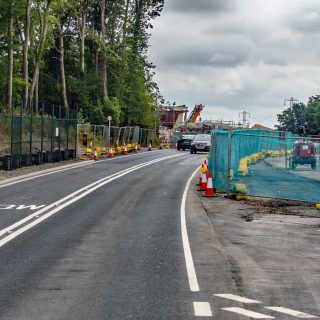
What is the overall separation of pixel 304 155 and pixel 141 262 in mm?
11853

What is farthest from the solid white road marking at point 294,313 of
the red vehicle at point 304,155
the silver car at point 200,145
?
the silver car at point 200,145

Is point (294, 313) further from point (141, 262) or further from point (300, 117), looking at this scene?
point (300, 117)

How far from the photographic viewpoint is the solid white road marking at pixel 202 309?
7379 mm

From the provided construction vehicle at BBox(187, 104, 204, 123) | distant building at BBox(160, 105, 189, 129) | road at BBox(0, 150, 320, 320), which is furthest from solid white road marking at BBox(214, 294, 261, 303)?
construction vehicle at BBox(187, 104, 204, 123)

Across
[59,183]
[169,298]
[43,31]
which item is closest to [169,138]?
[43,31]

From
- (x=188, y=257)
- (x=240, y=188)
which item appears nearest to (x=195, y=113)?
(x=240, y=188)

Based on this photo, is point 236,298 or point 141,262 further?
point 141,262

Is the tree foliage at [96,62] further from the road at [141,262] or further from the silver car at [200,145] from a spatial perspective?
the road at [141,262]

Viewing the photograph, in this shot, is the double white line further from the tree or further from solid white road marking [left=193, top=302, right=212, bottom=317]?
the tree

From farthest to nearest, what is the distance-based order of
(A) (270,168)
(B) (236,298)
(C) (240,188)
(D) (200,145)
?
(D) (200,145) → (C) (240,188) → (A) (270,168) → (B) (236,298)

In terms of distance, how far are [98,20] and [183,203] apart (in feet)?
186

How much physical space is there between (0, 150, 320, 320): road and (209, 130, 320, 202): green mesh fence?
62.3 inches

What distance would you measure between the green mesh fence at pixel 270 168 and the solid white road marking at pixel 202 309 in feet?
40.0

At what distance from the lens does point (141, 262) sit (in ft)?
34.5
